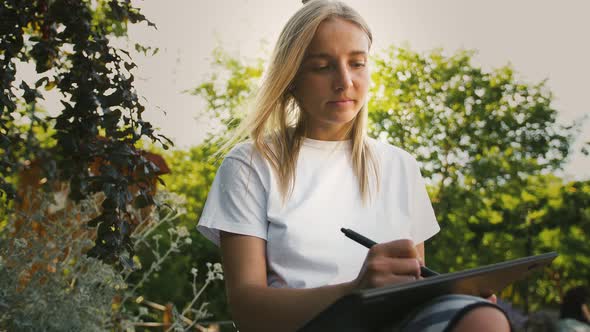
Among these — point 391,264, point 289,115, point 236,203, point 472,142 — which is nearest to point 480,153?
point 472,142

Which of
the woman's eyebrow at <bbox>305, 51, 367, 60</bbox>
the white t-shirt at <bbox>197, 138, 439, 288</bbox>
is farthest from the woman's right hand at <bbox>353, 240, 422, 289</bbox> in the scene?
the woman's eyebrow at <bbox>305, 51, 367, 60</bbox>

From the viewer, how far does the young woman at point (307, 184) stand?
1650mm

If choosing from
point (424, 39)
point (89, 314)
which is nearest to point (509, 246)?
point (424, 39)

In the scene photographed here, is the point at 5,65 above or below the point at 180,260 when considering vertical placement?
above

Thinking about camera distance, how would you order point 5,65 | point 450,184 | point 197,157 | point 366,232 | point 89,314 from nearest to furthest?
point 5,65
point 366,232
point 89,314
point 450,184
point 197,157

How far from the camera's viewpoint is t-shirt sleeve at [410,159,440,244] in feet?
6.51

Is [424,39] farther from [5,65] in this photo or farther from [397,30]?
[5,65]

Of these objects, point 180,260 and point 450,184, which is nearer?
point 180,260

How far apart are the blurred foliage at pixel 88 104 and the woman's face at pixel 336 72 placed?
0.42 m

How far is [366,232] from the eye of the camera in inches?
71.3

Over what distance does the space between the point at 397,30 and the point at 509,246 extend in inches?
121

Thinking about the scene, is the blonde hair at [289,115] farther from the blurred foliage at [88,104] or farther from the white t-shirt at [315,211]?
the blurred foliage at [88,104]

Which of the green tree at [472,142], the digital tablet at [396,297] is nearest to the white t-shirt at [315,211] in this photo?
the digital tablet at [396,297]

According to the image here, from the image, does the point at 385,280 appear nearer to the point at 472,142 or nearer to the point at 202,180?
the point at 472,142
